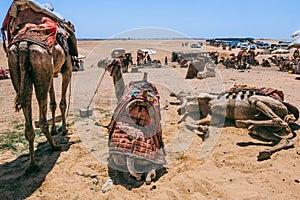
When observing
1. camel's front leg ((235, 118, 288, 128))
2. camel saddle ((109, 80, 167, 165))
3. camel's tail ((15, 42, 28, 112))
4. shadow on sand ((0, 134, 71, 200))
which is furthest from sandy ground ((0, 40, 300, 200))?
camel's tail ((15, 42, 28, 112))

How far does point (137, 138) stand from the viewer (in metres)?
3.84

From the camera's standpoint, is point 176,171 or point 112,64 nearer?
point 176,171

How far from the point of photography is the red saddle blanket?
3826 millimetres

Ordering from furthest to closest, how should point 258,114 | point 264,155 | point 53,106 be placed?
point 53,106, point 258,114, point 264,155

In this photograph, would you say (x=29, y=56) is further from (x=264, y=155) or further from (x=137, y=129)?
(x=264, y=155)

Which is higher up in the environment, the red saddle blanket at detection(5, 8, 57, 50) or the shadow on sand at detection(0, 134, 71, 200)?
the red saddle blanket at detection(5, 8, 57, 50)

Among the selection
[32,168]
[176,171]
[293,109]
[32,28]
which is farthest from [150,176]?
[293,109]

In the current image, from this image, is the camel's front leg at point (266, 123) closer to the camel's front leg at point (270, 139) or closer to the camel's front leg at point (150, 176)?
the camel's front leg at point (270, 139)

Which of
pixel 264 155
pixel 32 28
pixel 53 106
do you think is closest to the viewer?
pixel 32 28

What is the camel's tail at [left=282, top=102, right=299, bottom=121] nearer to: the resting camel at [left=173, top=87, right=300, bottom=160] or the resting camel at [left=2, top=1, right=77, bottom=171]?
the resting camel at [left=173, top=87, right=300, bottom=160]

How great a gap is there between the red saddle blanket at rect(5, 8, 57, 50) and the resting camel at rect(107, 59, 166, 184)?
1.62m

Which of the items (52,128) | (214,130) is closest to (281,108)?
(214,130)

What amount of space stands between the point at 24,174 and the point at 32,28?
7.75 ft

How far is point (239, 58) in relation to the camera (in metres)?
22.3
